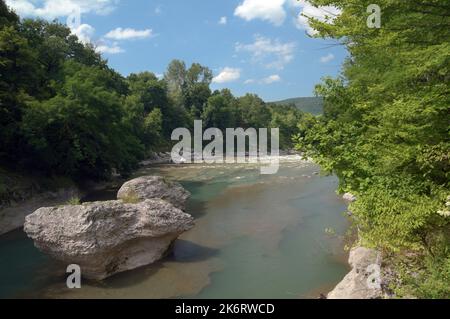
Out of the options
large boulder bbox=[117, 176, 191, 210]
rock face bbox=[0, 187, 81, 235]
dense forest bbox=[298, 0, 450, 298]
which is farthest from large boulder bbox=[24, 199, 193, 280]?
rock face bbox=[0, 187, 81, 235]

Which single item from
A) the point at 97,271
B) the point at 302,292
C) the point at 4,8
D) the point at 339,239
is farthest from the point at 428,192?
the point at 4,8

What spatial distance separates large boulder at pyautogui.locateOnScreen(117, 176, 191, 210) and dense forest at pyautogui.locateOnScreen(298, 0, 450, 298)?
10.9m

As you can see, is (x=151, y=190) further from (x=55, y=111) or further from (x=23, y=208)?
(x=55, y=111)

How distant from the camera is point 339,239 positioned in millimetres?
18016

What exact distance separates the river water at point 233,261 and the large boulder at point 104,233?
0.63 meters

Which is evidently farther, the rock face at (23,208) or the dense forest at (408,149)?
the rock face at (23,208)

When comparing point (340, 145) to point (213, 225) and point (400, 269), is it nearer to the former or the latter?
point (400, 269)

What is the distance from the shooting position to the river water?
13312 millimetres

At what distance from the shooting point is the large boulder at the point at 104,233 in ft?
45.3

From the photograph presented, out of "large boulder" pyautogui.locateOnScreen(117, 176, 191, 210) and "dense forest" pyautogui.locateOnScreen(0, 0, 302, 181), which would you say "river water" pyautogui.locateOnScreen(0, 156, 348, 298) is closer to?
"large boulder" pyautogui.locateOnScreen(117, 176, 191, 210)

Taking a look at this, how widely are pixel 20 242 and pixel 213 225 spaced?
32.1ft

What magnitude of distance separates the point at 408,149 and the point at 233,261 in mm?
9075

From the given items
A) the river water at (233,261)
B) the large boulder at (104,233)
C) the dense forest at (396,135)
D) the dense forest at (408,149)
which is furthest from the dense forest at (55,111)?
the dense forest at (408,149)

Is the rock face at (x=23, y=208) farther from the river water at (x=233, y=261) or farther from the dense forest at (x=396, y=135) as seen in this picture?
the dense forest at (x=396, y=135)
